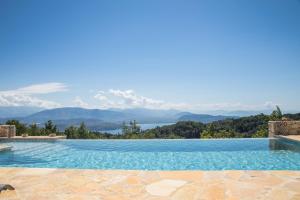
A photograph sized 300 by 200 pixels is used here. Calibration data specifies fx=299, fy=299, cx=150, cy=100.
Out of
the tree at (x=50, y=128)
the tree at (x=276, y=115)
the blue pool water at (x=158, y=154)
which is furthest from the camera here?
the tree at (x=50, y=128)

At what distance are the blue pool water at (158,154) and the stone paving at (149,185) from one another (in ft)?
9.82

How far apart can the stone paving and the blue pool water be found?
299 centimetres

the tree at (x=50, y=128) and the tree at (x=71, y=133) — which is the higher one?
the tree at (x=50, y=128)

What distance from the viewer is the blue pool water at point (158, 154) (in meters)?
9.55

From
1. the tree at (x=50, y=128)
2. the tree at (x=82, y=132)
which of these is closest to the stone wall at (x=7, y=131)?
the tree at (x=50, y=128)

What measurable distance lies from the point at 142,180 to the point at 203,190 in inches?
50.2

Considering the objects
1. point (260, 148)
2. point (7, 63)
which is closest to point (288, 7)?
point (260, 148)

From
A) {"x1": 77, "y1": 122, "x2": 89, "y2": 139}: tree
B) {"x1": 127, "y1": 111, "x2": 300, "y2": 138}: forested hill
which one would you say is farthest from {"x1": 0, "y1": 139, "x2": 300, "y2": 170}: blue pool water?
{"x1": 127, "y1": 111, "x2": 300, "y2": 138}: forested hill

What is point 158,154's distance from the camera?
39.0ft

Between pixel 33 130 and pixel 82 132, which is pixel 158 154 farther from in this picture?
pixel 33 130

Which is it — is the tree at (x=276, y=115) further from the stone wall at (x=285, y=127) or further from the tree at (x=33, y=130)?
the tree at (x=33, y=130)

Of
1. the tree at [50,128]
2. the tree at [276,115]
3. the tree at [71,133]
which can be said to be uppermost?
the tree at [276,115]

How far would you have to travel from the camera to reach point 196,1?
14734 millimetres

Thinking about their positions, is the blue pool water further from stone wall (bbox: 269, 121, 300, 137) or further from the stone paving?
the stone paving
